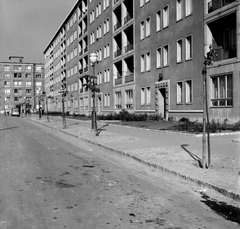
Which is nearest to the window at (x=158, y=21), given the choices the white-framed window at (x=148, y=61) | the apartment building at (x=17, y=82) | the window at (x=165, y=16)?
the window at (x=165, y=16)

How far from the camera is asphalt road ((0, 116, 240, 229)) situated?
13.5 ft

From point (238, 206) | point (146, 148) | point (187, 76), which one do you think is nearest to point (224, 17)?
point (187, 76)

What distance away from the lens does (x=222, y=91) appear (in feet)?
64.3

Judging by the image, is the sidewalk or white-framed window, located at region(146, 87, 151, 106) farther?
white-framed window, located at region(146, 87, 151, 106)

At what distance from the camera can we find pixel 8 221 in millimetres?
4109

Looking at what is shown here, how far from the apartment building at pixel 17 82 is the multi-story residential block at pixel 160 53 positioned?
7343cm

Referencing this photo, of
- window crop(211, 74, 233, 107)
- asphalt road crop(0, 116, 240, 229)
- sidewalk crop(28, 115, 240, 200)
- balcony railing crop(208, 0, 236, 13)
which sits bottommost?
asphalt road crop(0, 116, 240, 229)

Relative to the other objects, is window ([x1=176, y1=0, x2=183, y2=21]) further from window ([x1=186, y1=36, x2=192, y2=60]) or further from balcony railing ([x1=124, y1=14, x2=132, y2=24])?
balcony railing ([x1=124, y1=14, x2=132, y2=24])

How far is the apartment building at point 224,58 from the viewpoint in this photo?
18125 mm

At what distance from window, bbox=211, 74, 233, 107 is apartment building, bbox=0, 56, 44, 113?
101742 mm

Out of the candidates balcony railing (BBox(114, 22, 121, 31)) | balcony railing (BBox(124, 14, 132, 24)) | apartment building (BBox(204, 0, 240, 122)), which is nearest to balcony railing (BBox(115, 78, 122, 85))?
balcony railing (BBox(114, 22, 121, 31))

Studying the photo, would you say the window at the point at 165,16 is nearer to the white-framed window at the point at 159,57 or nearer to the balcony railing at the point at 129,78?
the white-framed window at the point at 159,57

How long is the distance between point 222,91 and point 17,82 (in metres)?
109

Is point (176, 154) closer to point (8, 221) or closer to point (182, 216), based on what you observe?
point (182, 216)
